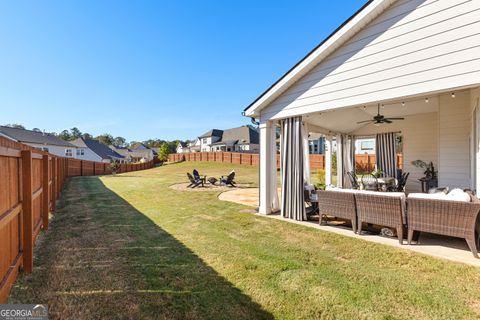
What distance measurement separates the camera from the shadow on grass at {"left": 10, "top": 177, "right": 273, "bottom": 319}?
102 inches

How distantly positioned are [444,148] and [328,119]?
3457 mm

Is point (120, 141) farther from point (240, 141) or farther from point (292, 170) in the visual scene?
point (292, 170)

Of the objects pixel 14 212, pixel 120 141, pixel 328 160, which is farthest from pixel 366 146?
pixel 120 141

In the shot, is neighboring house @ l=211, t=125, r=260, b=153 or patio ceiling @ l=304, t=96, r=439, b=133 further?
neighboring house @ l=211, t=125, r=260, b=153

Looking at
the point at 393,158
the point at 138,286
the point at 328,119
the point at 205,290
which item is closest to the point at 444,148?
the point at 328,119

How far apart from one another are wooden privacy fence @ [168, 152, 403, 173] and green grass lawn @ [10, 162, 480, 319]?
18.1 meters

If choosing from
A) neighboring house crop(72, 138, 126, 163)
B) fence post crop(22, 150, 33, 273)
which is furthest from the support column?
neighboring house crop(72, 138, 126, 163)

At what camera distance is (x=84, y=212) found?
7414 millimetres

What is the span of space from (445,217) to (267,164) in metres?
4.10

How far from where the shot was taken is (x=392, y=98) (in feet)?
15.6

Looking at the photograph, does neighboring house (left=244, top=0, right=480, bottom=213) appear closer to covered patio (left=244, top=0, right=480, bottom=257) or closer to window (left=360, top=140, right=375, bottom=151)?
covered patio (left=244, top=0, right=480, bottom=257)

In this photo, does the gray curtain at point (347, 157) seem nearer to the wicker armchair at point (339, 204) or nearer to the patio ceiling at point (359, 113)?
the patio ceiling at point (359, 113)

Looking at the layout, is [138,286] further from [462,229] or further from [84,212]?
[84,212]

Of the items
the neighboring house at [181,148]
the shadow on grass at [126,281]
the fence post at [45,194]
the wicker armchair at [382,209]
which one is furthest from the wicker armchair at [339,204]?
the neighboring house at [181,148]
